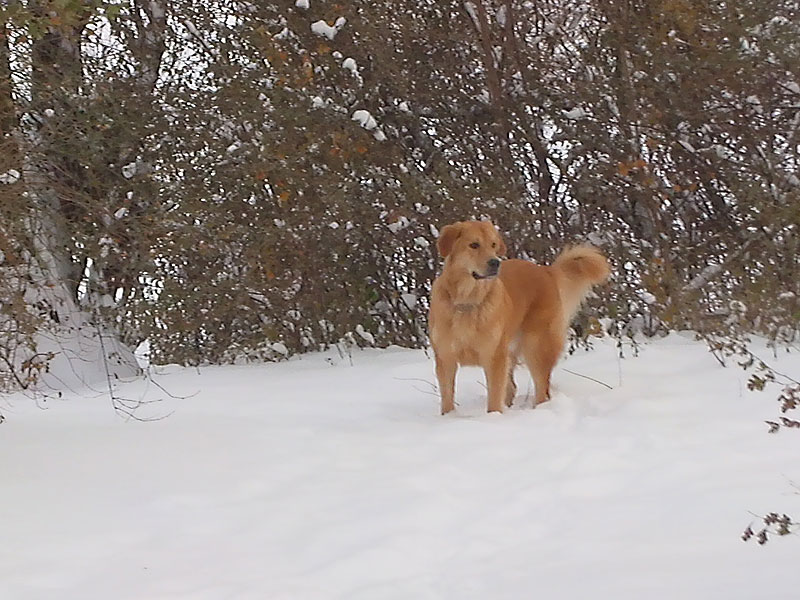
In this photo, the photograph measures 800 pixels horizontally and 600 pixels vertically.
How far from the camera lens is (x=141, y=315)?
929 centimetres

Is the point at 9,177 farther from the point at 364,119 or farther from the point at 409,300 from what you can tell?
the point at 409,300

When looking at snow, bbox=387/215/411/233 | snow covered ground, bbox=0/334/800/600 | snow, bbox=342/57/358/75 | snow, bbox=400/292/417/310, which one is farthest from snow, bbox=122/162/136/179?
snow covered ground, bbox=0/334/800/600

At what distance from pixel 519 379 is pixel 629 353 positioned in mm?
893

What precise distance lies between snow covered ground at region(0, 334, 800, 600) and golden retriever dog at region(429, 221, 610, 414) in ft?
0.84

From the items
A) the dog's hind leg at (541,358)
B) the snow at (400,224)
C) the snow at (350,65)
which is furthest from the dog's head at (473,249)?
the snow at (350,65)

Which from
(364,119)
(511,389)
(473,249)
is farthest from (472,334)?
(364,119)

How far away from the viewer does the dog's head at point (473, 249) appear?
5.69 metres

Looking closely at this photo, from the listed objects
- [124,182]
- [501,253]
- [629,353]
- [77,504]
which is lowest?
[77,504]

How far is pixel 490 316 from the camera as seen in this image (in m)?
5.69

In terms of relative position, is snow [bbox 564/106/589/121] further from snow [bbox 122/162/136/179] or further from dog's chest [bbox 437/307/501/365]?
snow [bbox 122/162/136/179]

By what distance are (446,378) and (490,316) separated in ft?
1.56

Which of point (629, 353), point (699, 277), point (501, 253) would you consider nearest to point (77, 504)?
point (501, 253)

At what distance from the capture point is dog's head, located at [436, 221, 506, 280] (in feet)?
18.7

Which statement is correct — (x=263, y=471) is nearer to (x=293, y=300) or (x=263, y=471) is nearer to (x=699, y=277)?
(x=293, y=300)
